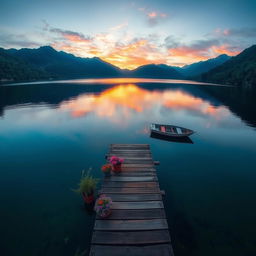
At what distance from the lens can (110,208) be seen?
30.3ft

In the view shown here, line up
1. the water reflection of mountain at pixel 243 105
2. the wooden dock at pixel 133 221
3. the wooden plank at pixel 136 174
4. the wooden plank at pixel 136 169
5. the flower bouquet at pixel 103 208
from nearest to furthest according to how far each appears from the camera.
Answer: the wooden dock at pixel 133 221 < the flower bouquet at pixel 103 208 < the wooden plank at pixel 136 174 < the wooden plank at pixel 136 169 < the water reflection of mountain at pixel 243 105

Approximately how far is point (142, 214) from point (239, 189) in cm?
1172

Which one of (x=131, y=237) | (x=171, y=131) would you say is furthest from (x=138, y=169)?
(x=171, y=131)

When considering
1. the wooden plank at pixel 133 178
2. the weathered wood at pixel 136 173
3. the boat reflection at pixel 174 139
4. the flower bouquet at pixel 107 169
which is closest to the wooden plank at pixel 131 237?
the wooden plank at pixel 133 178

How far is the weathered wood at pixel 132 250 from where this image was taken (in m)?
7.20

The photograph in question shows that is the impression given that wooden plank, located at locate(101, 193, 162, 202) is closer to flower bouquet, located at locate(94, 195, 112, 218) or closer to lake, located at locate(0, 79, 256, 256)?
flower bouquet, located at locate(94, 195, 112, 218)

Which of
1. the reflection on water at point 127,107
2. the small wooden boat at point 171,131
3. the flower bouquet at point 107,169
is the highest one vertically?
the flower bouquet at point 107,169

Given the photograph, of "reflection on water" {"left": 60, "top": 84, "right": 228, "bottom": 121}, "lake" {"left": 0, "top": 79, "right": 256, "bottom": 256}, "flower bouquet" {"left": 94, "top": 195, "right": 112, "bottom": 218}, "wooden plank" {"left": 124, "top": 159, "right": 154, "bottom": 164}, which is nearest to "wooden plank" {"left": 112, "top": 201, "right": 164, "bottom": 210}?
"flower bouquet" {"left": 94, "top": 195, "right": 112, "bottom": 218}

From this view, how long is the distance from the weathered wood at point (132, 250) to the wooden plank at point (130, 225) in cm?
89

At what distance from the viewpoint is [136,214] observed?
924 cm

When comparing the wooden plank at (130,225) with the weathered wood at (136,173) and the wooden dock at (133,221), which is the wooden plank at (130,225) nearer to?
the wooden dock at (133,221)

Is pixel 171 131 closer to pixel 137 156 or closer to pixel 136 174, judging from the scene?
pixel 137 156

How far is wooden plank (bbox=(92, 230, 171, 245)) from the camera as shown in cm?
766

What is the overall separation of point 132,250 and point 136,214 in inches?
79.7
